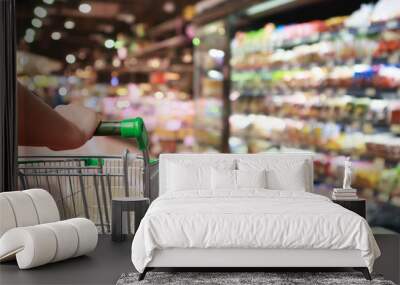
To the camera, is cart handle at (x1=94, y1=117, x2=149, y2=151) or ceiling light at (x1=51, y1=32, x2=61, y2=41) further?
ceiling light at (x1=51, y1=32, x2=61, y2=41)

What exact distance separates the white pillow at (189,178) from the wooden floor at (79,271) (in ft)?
2.84

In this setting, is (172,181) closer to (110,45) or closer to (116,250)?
(116,250)

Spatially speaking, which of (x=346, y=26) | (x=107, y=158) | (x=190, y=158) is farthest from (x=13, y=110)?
(x=346, y=26)

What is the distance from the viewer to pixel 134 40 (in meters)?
8.47

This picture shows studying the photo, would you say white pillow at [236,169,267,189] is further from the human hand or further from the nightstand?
the human hand

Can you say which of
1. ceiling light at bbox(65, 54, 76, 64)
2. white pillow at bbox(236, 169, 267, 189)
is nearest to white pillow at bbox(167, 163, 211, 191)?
white pillow at bbox(236, 169, 267, 189)

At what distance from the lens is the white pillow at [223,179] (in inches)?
→ 268

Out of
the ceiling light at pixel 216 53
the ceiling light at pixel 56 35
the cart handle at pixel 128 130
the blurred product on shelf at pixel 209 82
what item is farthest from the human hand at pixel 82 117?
the ceiling light at pixel 216 53

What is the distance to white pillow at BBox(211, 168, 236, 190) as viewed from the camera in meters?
6.81

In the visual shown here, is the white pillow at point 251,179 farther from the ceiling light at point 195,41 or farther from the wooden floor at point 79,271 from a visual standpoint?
the ceiling light at point 195,41

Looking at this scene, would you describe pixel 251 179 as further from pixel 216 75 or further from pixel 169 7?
pixel 169 7

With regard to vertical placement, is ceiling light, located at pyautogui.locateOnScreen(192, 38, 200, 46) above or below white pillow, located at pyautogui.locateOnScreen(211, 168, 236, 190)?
above

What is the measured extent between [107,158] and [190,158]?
1.29 meters

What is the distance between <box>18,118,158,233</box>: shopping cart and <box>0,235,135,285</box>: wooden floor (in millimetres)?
1382
